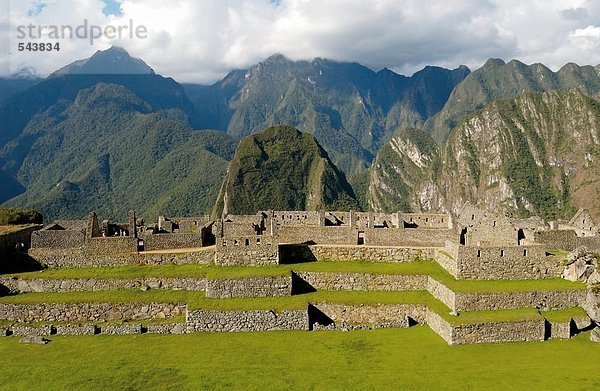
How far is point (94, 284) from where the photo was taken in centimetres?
2745

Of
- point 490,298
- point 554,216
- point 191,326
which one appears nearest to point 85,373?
point 191,326

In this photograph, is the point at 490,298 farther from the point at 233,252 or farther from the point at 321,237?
the point at 233,252

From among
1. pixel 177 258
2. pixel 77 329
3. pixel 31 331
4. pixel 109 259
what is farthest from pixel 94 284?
pixel 177 258

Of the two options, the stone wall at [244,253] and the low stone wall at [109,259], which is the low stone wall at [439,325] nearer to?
the stone wall at [244,253]

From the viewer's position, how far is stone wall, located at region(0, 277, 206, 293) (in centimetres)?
2741

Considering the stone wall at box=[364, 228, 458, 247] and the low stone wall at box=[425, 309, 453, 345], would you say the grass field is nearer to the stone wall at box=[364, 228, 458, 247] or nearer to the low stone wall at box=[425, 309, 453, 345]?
the low stone wall at box=[425, 309, 453, 345]

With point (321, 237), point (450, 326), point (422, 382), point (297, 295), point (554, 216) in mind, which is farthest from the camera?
point (554, 216)

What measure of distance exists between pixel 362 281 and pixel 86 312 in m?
14.1

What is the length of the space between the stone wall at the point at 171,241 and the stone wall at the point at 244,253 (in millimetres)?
3955

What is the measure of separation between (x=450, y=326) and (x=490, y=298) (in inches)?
Result: 128

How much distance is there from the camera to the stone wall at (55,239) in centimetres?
3103

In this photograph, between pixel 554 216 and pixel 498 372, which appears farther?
pixel 554 216

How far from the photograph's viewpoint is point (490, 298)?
24547 millimetres

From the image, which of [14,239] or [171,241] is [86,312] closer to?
[171,241]
